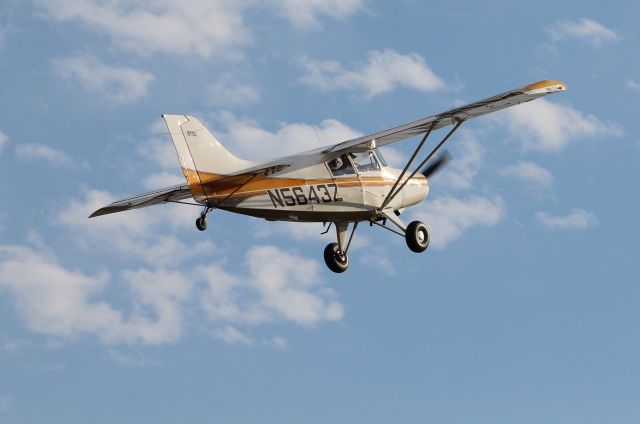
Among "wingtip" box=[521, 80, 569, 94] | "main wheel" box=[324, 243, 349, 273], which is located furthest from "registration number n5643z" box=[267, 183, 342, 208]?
"wingtip" box=[521, 80, 569, 94]

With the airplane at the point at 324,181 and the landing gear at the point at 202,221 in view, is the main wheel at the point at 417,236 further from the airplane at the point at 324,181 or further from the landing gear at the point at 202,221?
the landing gear at the point at 202,221

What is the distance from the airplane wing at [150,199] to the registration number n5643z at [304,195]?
2.48m

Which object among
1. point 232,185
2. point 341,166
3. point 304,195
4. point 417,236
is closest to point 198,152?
point 232,185

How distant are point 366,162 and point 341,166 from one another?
79 cm

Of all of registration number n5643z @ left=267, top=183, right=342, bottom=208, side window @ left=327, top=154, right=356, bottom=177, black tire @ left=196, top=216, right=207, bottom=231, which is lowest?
black tire @ left=196, top=216, right=207, bottom=231

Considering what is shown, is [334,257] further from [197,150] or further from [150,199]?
[197,150]

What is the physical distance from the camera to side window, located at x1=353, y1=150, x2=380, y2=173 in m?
28.6

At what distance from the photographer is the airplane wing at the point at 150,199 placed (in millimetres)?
28438

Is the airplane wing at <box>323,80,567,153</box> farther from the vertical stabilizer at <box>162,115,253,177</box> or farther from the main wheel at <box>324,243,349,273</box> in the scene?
the main wheel at <box>324,243,349,273</box>

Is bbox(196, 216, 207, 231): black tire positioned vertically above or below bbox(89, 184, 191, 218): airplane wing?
below

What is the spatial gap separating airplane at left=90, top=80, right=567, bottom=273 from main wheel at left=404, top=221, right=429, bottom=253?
0.02 metres

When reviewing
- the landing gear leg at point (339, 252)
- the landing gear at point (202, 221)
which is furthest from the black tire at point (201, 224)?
the landing gear leg at point (339, 252)

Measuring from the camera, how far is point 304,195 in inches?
1072

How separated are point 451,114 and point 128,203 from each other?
7447 mm
